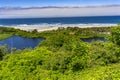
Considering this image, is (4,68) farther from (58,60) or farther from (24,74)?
(58,60)

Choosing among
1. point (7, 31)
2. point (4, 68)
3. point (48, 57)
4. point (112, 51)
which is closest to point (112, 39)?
point (112, 51)

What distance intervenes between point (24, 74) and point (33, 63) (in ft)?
5.01

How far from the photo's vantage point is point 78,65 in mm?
16484

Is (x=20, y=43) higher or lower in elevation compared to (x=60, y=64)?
lower

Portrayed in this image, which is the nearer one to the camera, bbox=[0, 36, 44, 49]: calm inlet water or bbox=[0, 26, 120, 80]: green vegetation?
bbox=[0, 26, 120, 80]: green vegetation

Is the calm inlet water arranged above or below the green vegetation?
below

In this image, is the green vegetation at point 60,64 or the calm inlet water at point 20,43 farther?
the calm inlet water at point 20,43

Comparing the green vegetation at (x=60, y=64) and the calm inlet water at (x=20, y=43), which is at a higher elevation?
the green vegetation at (x=60, y=64)

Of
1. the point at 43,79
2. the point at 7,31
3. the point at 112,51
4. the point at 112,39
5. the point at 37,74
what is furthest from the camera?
the point at 7,31

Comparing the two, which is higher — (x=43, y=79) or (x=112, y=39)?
(x=112, y=39)

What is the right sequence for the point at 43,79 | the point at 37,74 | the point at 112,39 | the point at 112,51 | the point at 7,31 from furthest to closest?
the point at 7,31, the point at 112,39, the point at 112,51, the point at 37,74, the point at 43,79

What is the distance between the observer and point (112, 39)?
2319 centimetres

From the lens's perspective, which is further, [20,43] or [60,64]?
[20,43]

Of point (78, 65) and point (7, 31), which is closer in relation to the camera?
point (78, 65)
